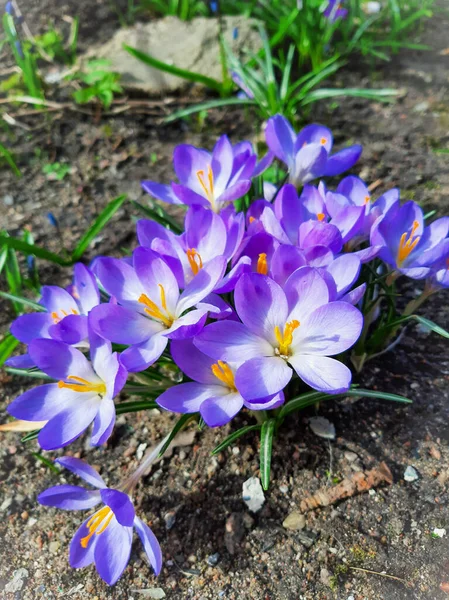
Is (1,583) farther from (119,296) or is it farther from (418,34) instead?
(418,34)

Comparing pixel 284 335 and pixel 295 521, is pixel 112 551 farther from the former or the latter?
pixel 284 335

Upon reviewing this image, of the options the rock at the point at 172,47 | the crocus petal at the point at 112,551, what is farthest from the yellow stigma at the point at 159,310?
the rock at the point at 172,47

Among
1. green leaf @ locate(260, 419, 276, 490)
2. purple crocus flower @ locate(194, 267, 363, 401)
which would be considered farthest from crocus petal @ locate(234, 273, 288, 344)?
green leaf @ locate(260, 419, 276, 490)

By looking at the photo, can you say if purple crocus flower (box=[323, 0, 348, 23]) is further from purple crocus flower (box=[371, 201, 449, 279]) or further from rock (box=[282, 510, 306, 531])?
rock (box=[282, 510, 306, 531])

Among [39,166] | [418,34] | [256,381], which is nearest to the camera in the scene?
[256,381]

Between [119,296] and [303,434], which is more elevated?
[119,296]

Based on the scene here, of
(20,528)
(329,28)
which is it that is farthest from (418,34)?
(20,528)
